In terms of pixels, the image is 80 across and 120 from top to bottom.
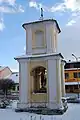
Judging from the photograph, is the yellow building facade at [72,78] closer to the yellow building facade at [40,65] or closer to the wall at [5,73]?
the wall at [5,73]

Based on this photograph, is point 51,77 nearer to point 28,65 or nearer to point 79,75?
point 28,65

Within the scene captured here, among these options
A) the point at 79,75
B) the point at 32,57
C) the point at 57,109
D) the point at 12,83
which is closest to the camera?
the point at 57,109

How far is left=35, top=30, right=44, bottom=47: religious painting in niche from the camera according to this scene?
1578 cm

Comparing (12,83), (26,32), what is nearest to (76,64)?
(12,83)

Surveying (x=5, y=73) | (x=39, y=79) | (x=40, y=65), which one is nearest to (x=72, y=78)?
(x=5, y=73)

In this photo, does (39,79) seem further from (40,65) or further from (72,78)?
(72,78)

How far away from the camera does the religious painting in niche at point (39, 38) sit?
1578 cm

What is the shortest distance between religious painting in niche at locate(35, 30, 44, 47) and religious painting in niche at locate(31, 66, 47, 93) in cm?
186

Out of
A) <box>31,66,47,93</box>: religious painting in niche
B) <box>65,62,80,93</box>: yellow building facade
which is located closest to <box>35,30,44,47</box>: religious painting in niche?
<box>31,66,47,93</box>: religious painting in niche

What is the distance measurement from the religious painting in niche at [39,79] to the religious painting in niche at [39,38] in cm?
186

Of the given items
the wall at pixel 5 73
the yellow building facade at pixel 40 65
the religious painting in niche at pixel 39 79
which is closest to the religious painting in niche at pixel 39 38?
the yellow building facade at pixel 40 65

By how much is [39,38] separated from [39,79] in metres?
3.19

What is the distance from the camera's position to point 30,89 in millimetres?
15328

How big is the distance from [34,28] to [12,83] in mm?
30780
